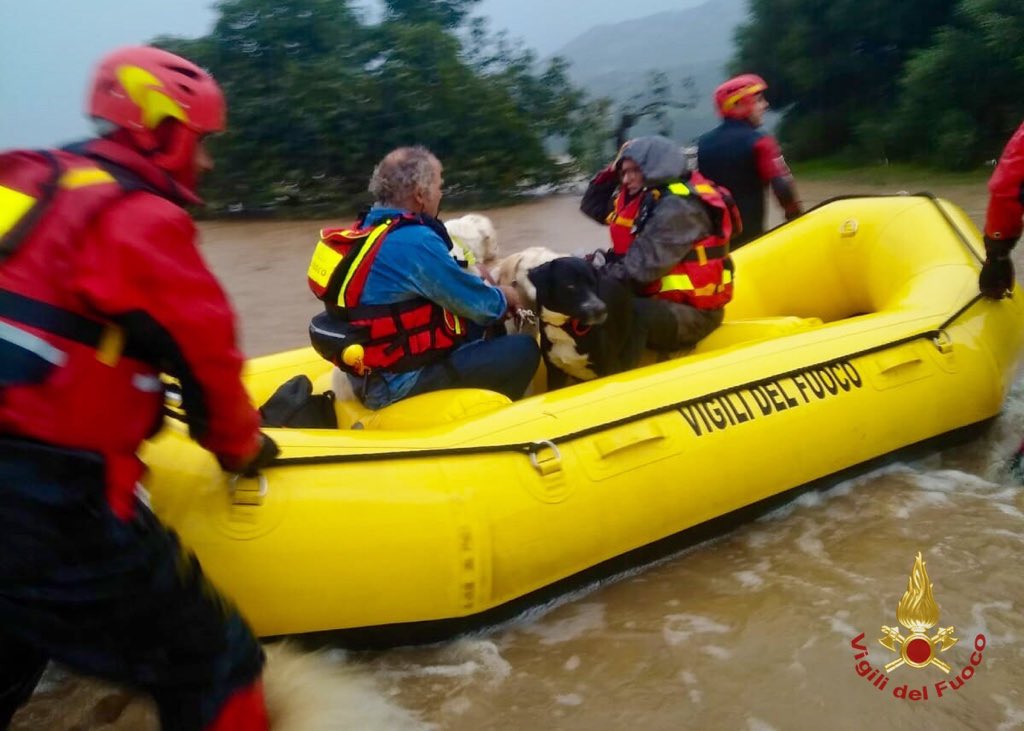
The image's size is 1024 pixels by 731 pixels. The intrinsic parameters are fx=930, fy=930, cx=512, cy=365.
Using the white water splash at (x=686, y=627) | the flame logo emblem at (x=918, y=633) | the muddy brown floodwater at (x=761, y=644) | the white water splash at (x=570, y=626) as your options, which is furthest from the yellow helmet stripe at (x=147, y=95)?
the flame logo emblem at (x=918, y=633)

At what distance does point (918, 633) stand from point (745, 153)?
239 centimetres

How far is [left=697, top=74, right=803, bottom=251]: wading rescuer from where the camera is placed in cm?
412

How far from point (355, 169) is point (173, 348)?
11.5 metres

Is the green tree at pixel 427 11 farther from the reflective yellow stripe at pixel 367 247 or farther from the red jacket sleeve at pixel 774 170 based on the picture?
the reflective yellow stripe at pixel 367 247

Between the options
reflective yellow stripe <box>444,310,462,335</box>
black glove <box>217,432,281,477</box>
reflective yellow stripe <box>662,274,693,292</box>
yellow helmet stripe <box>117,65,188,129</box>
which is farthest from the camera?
reflective yellow stripe <box>662,274,693,292</box>

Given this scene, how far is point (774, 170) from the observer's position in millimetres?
4117

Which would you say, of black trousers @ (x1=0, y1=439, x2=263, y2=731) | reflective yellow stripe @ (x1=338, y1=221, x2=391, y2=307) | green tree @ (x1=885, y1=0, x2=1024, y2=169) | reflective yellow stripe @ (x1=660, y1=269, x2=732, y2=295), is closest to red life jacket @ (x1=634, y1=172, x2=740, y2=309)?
reflective yellow stripe @ (x1=660, y1=269, x2=732, y2=295)

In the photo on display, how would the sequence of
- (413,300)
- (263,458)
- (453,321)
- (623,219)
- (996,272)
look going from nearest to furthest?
(263,458) → (413,300) → (453,321) → (623,219) → (996,272)

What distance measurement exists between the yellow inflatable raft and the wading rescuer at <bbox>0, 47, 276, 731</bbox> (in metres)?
0.49

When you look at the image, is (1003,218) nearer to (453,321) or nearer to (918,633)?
(918,633)

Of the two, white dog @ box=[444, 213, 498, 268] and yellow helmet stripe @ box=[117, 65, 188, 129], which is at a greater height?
yellow helmet stripe @ box=[117, 65, 188, 129]

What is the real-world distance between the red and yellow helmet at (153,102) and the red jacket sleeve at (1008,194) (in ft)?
8.21

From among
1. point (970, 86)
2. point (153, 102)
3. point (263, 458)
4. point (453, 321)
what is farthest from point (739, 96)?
point (970, 86)

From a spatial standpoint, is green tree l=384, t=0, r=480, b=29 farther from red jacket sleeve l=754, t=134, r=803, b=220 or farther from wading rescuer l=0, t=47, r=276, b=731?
wading rescuer l=0, t=47, r=276, b=731
